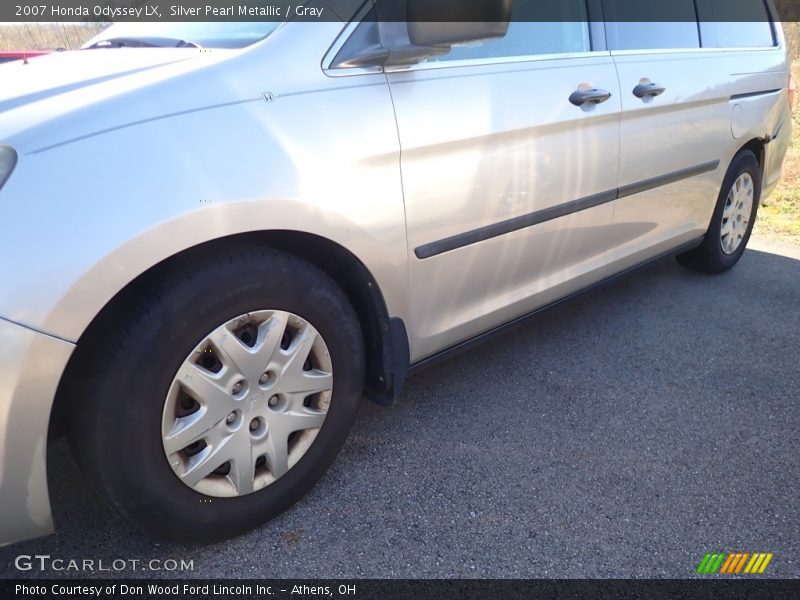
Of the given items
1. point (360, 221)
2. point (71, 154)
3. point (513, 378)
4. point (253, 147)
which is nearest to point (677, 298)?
point (513, 378)

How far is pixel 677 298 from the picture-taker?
3521mm

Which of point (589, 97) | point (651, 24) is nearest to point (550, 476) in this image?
point (589, 97)

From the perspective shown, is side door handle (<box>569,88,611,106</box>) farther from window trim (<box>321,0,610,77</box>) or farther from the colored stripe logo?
the colored stripe logo

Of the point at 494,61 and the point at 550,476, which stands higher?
the point at 494,61

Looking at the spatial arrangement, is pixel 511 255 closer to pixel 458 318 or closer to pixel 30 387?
pixel 458 318

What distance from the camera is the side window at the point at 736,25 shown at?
3.21 metres

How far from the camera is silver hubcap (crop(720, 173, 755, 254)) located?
3.59 metres

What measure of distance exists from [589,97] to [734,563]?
156 centimetres

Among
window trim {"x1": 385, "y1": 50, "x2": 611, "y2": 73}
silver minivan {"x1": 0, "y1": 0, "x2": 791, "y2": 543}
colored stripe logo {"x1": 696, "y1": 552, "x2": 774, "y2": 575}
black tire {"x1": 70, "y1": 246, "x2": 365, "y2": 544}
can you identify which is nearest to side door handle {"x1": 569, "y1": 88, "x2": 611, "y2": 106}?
silver minivan {"x1": 0, "y1": 0, "x2": 791, "y2": 543}

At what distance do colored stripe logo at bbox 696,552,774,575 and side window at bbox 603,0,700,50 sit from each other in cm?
188

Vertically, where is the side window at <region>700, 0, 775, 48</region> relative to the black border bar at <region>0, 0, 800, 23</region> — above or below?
below

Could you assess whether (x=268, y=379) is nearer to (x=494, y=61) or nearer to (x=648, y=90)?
(x=494, y=61)

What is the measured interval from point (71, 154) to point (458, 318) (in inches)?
49.7

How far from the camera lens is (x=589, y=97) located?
2.32m
